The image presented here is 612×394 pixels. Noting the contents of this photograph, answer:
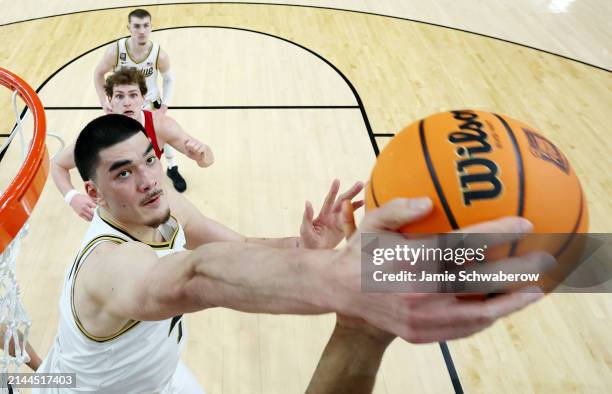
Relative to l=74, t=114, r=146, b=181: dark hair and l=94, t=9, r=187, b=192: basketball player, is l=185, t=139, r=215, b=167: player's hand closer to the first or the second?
l=74, t=114, r=146, b=181: dark hair

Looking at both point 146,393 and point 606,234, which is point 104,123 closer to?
point 146,393

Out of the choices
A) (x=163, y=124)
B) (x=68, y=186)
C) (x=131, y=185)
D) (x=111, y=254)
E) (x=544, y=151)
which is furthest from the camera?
(x=163, y=124)

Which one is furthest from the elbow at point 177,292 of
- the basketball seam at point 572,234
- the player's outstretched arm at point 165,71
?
the player's outstretched arm at point 165,71

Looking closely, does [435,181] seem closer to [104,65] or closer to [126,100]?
[126,100]

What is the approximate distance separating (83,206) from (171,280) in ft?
7.96

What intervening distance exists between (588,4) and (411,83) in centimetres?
421

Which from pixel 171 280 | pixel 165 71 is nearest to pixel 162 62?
pixel 165 71

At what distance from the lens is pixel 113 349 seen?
1834mm

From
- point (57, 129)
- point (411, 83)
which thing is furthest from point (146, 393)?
point (411, 83)

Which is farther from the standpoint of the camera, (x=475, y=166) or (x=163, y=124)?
(x=163, y=124)

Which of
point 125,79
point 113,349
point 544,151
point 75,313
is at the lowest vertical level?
point 125,79

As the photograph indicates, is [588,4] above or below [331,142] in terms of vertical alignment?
above

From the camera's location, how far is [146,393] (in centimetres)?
211

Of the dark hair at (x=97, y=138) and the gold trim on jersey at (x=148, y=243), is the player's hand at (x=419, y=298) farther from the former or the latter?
the dark hair at (x=97, y=138)
